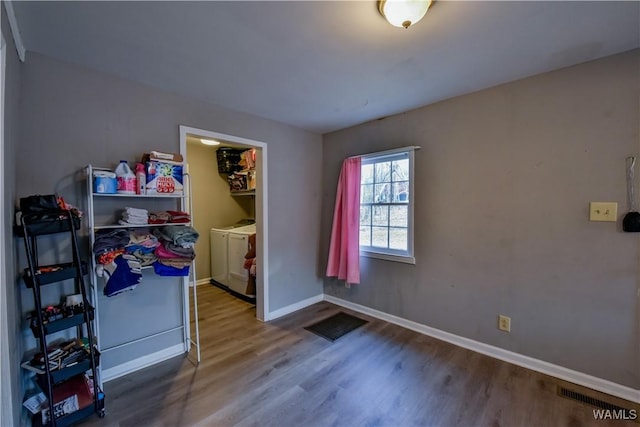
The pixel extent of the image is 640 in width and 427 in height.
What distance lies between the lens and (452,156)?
8.38 ft

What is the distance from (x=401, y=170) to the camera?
9.73 ft

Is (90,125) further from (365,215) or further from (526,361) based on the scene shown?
(526,361)

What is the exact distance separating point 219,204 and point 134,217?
2.78 metres

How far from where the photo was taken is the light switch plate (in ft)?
6.03

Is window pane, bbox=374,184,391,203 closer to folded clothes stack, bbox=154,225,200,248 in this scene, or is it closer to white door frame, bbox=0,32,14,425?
folded clothes stack, bbox=154,225,200,248

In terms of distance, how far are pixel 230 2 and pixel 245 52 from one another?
0.43m

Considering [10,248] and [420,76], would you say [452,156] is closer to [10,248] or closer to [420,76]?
[420,76]

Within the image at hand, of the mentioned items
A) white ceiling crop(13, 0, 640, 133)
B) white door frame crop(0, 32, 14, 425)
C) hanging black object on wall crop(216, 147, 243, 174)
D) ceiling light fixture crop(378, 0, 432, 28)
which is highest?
white ceiling crop(13, 0, 640, 133)

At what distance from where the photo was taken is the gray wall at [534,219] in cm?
184

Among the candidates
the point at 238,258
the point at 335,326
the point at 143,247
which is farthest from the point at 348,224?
the point at 143,247

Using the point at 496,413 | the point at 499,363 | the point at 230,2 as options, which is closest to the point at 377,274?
the point at 499,363

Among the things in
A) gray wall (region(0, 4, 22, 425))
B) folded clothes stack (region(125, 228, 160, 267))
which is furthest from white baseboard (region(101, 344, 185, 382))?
folded clothes stack (region(125, 228, 160, 267))

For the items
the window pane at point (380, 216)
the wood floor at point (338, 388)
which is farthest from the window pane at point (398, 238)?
the wood floor at point (338, 388)

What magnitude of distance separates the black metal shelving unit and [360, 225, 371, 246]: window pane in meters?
2.53
